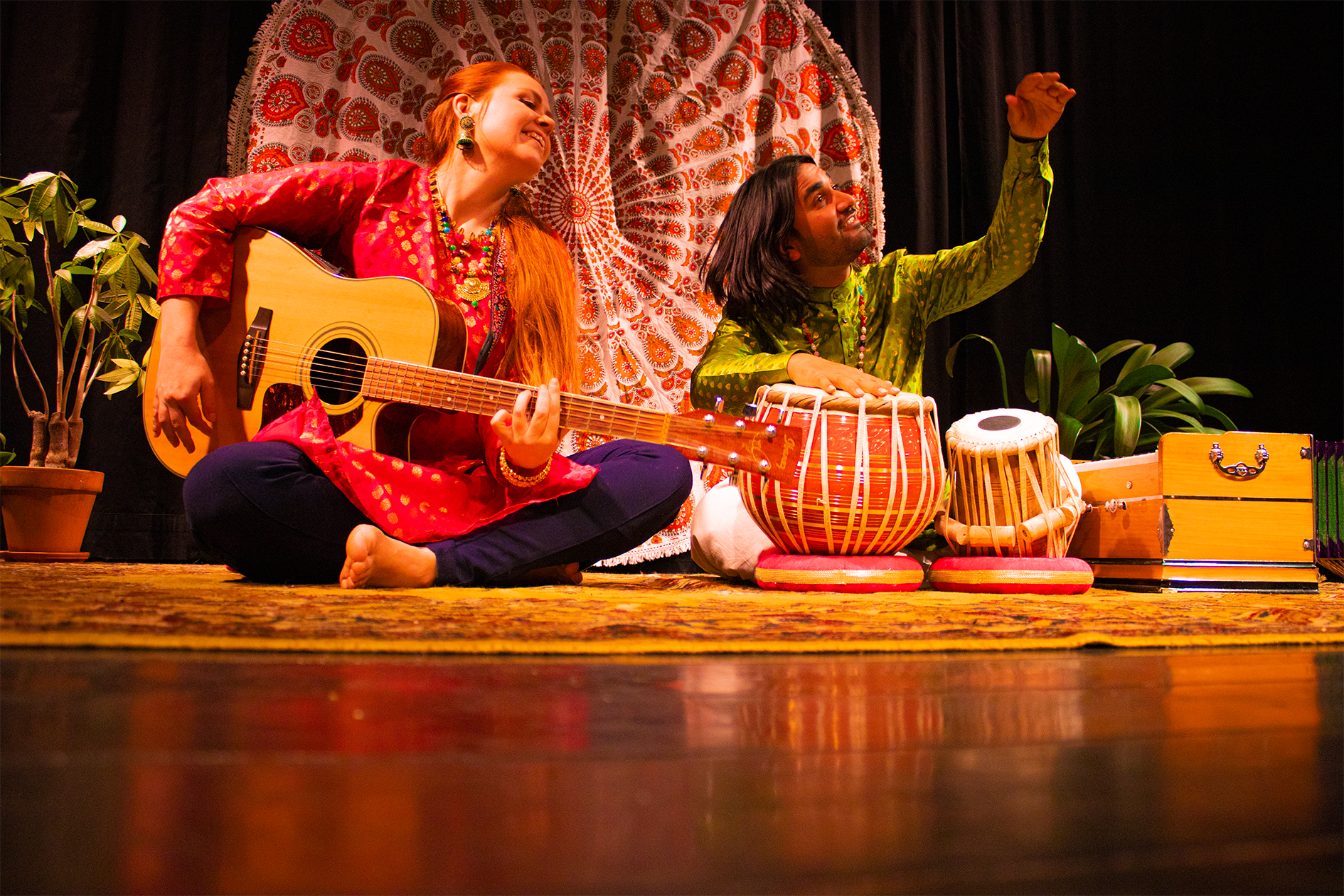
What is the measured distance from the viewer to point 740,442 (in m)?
1.87

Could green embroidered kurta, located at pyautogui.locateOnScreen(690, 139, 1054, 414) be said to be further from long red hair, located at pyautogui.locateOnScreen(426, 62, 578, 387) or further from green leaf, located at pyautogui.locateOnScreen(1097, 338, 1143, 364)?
green leaf, located at pyautogui.locateOnScreen(1097, 338, 1143, 364)

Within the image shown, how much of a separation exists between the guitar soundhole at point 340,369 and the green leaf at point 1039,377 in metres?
1.97

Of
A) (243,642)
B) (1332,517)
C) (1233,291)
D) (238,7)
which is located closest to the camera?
(243,642)

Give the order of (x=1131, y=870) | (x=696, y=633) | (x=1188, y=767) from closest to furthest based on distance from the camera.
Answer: (x=1131, y=870) < (x=1188, y=767) < (x=696, y=633)

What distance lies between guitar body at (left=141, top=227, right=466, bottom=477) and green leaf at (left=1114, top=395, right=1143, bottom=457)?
1822 mm

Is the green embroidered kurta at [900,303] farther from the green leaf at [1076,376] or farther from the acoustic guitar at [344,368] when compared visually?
the green leaf at [1076,376]

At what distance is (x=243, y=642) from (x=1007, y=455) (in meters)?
1.70

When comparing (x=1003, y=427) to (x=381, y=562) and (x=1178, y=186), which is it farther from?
(x=1178, y=186)

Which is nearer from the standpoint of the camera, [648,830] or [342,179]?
[648,830]

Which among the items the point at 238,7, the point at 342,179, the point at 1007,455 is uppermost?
the point at 238,7

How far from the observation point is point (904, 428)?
76.8 inches

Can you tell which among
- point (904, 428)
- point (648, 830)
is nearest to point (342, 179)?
point (904, 428)

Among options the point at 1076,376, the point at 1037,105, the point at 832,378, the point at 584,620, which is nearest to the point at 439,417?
the point at 832,378

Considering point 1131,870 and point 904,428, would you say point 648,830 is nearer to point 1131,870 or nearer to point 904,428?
point 1131,870
